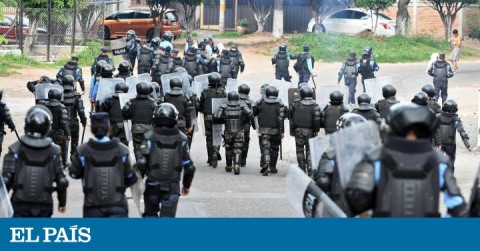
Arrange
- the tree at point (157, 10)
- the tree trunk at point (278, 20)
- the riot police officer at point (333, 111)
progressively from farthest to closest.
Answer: the tree trunk at point (278, 20) → the tree at point (157, 10) → the riot police officer at point (333, 111)

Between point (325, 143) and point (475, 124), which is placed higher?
point (325, 143)

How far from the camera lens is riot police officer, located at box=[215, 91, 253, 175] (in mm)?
17766

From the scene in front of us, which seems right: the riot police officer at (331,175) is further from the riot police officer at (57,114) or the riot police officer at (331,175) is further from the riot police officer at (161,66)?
the riot police officer at (161,66)

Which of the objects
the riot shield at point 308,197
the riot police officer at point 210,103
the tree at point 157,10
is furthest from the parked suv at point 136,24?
the riot shield at point 308,197

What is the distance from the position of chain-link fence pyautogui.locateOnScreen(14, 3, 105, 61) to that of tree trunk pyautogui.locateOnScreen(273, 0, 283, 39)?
8.81m

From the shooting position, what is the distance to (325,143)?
35.8ft

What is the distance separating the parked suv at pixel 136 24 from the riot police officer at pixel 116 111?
29.3 metres

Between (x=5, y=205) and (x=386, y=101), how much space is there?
28.8 ft

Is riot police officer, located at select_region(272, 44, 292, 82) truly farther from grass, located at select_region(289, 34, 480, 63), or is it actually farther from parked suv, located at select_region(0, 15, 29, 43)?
parked suv, located at select_region(0, 15, 29, 43)

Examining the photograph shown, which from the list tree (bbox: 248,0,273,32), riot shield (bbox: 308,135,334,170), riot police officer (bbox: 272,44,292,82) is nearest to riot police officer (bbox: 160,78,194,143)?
riot shield (bbox: 308,135,334,170)

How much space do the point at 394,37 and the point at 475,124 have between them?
19700 millimetres

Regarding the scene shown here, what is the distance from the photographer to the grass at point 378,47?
136ft
